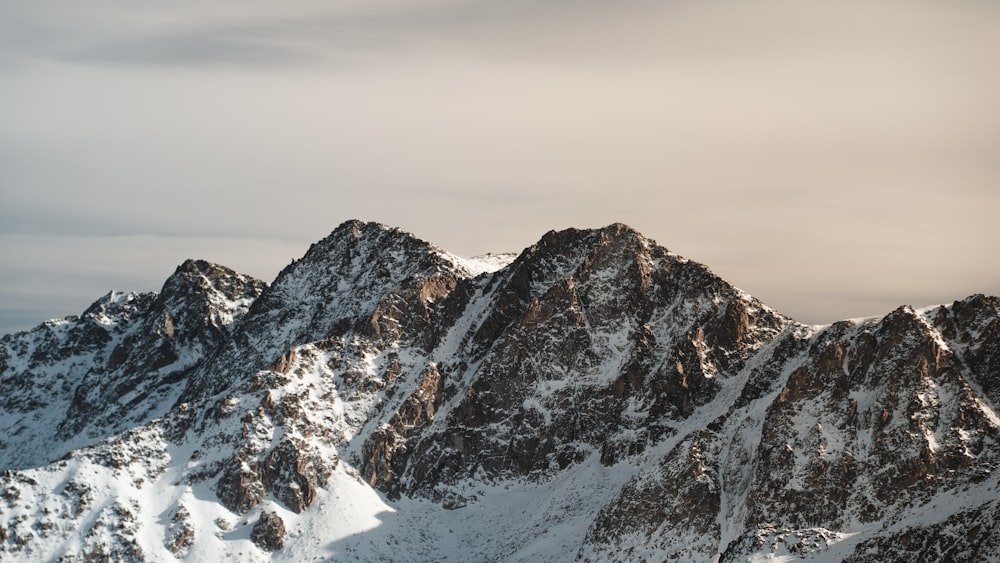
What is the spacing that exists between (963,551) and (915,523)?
1252 centimetres

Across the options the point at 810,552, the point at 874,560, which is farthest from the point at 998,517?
the point at 810,552

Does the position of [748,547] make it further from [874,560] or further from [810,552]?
[874,560]

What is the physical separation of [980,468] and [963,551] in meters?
20.1

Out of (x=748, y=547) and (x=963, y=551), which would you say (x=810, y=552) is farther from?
(x=963, y=551)

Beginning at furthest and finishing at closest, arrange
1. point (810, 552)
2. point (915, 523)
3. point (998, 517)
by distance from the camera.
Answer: point (810, 552) → point (915, 523) → point (998, 517)

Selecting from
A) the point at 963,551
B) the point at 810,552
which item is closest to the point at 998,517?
the point at 963,551

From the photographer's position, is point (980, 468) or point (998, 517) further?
point (980, 468)

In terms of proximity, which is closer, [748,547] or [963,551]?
[963,551]

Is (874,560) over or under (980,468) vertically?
under

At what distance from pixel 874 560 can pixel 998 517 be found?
711 inches

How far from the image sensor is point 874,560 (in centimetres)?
17150

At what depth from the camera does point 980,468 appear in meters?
176

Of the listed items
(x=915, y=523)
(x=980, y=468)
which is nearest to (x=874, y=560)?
(x=915, y=523)

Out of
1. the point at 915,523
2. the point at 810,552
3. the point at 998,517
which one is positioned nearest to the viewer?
the point at 998,517
